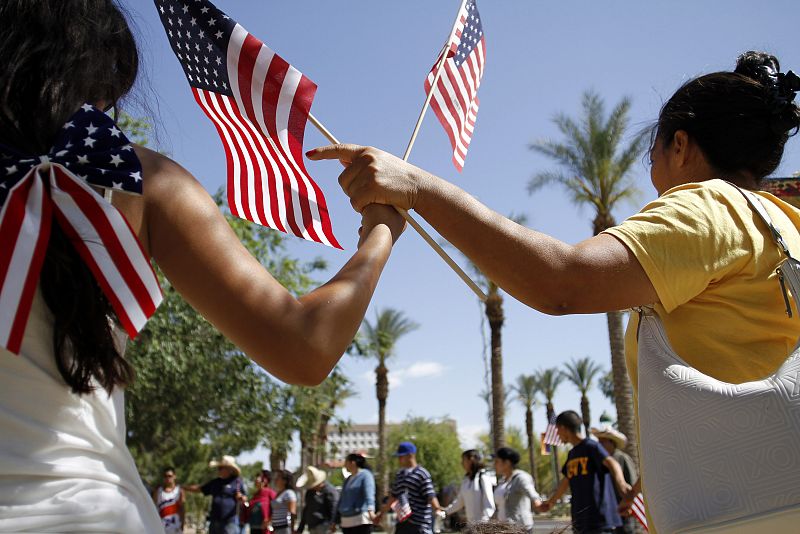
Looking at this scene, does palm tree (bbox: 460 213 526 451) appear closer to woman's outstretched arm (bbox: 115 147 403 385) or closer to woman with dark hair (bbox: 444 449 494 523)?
woman with dark hair (bbox: 444 449 494 523)

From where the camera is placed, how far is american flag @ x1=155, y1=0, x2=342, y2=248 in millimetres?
2869

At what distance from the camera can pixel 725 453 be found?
1.48m

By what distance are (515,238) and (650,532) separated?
80cm

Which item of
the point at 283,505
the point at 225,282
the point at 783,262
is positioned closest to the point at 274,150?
the point at 225,282

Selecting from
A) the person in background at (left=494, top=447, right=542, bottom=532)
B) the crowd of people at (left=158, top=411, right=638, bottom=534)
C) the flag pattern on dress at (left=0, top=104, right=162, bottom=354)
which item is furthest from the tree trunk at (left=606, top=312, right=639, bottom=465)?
the flag pattern on dress at (left=0, top=104, right=162, bottom=354)

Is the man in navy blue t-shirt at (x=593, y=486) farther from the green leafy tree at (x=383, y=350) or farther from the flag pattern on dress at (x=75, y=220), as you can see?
→ the green leafy tree at (x=383, y=350)

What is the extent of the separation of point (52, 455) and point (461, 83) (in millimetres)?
3448

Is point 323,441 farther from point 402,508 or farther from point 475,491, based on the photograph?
point 475,491

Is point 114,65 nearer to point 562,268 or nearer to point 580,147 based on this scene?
point 562,268

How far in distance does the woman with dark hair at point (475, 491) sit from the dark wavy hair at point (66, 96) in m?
8.56

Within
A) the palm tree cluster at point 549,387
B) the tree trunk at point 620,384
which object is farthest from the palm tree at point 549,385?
the tree trunk at point 620,384

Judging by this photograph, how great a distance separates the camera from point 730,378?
70.7 inches

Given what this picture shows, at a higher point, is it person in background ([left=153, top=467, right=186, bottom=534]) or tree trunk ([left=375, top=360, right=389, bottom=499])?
tree trunk ([left=375, top=360, right=389, bottom=499])

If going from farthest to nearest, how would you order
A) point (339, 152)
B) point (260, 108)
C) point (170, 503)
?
point (170, 503), point (260, 108), point (339, 152)
